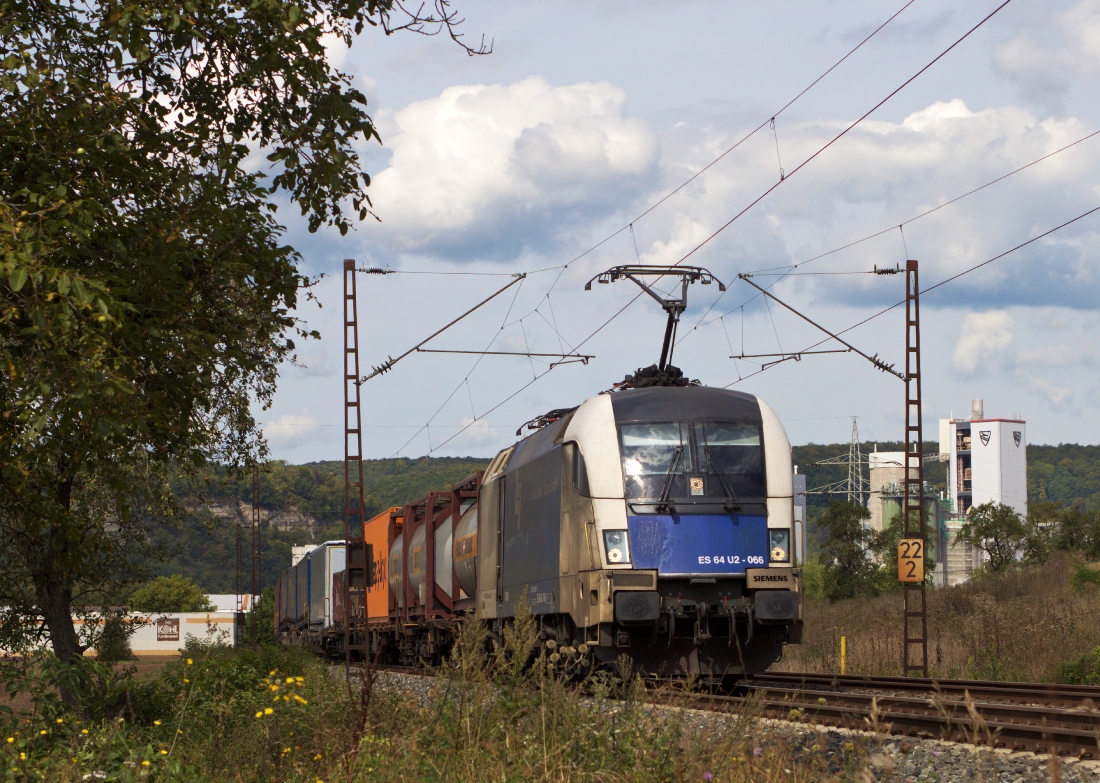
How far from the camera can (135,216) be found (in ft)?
29.5

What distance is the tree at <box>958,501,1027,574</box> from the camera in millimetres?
77500

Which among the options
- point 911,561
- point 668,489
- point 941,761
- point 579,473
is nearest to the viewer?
point 941,761

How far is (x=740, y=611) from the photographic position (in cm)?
1282

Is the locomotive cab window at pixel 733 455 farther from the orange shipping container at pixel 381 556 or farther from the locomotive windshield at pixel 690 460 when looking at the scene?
the orange shipping container at pixel 381 556

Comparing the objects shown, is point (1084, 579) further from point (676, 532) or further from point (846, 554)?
point (676, 532)

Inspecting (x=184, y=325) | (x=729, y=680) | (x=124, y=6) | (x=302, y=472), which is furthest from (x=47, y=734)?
(x=302, y=472)

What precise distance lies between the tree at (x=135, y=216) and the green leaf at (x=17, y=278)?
19mm

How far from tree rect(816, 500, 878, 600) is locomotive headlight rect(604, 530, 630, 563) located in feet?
194

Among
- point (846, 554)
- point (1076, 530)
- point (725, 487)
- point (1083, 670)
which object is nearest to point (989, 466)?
point (1076, 530)

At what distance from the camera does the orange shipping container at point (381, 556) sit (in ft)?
89.4

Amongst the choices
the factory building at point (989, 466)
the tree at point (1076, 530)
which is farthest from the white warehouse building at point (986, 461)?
the tree at point (1076, 530)

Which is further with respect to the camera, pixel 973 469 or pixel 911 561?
pixel 973 469

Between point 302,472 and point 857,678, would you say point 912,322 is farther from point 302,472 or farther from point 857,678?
point 302,472

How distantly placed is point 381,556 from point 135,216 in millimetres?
20352
